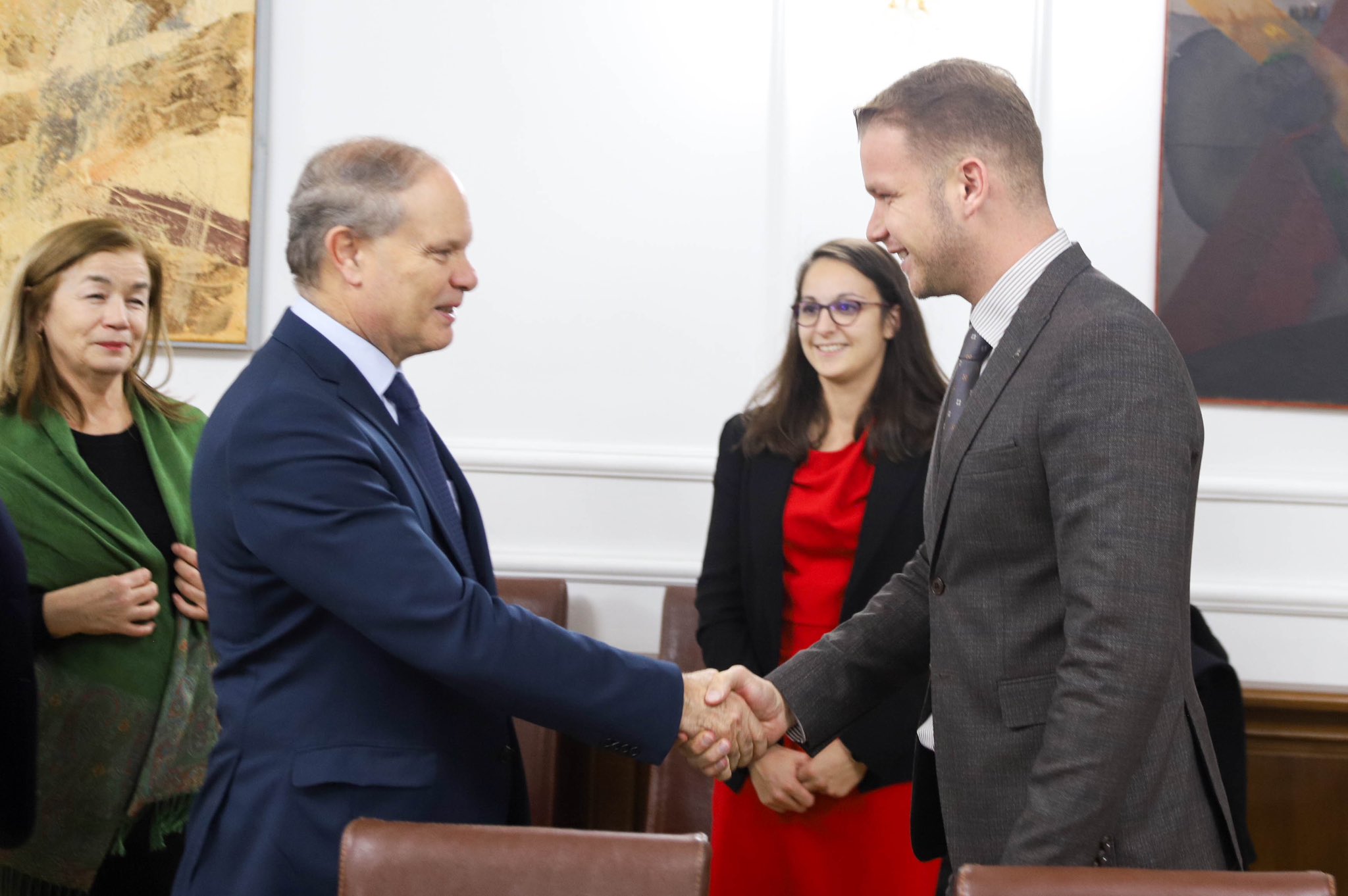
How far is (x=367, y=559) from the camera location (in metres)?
1.68

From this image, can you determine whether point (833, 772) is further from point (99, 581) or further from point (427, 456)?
point (99, 581)

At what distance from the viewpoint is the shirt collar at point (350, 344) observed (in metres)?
1.84

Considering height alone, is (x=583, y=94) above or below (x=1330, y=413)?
above

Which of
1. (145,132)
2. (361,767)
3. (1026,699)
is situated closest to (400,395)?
(361,767)

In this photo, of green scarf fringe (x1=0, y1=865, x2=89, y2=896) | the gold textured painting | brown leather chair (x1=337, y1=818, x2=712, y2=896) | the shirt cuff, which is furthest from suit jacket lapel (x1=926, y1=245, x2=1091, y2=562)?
the gold textured painting

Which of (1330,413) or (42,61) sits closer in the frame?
(1330,413)

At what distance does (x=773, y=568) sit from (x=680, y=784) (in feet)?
3.06

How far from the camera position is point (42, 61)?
11.9 ft

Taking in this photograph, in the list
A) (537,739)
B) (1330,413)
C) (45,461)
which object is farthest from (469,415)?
(1330,413)

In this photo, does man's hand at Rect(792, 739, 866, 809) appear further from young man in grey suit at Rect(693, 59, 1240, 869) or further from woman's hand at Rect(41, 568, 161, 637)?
woman's hand at Rect(41, 568, 161, 637)

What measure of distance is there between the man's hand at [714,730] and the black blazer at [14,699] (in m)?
1.21

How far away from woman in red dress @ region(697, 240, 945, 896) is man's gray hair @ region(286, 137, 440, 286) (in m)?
1.15

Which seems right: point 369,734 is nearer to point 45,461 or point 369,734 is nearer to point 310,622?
point 310,622

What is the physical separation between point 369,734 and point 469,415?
200cm
